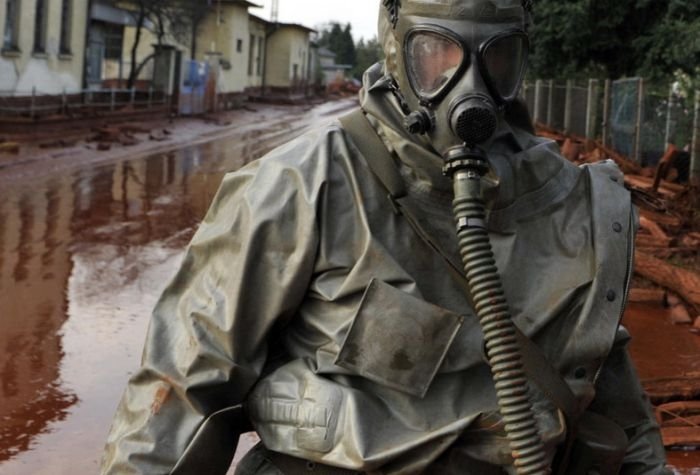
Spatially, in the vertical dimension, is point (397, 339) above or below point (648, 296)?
above

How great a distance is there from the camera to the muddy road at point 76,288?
5848mm

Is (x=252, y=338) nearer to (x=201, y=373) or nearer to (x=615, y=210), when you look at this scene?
(x=201, y=373)

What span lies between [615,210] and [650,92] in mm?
16586

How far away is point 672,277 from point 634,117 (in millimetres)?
9374

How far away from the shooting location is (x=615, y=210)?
2709mm

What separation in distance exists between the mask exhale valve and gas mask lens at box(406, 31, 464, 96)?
17 cm

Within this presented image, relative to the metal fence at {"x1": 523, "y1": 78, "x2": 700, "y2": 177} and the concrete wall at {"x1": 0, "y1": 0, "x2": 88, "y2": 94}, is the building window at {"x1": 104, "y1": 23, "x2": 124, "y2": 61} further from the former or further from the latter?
the metal fence at {"x1": 523, "y1": 78, "x2": 700, "y2": 177}

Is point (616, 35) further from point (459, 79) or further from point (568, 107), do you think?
point (459, 79)

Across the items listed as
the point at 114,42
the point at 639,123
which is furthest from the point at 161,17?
the point at 639,123

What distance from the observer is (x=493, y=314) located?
2330 millimetres

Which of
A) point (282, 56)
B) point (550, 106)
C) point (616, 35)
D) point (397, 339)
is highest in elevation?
point (282, 56)

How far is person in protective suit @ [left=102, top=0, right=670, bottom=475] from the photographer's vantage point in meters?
2.44

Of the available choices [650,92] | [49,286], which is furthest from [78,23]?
[49,286]

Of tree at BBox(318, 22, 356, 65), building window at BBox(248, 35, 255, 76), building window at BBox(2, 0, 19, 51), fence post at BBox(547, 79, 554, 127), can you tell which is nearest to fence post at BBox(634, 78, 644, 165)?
fence post at BBox(547, 79, 554, 127)
